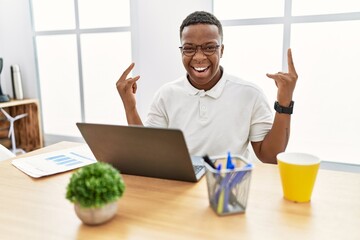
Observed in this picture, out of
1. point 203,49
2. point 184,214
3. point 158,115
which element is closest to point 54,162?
point 158,115

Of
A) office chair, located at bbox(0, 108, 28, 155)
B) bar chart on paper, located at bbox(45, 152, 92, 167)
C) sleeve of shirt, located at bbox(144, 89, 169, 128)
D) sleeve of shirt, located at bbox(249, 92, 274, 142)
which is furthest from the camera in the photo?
office chair, located at bbox(0, 108, 28, 155)

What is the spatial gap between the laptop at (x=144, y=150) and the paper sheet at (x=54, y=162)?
17 cm

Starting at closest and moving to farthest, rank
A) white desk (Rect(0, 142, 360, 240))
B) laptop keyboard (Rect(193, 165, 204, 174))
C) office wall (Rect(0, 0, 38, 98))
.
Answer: white desk (Rect(0, 142, 360, 240))
laptop keyboard (Rect(193, 165, 204, 174))
office wall (Rect(0, 0, 38, 98))

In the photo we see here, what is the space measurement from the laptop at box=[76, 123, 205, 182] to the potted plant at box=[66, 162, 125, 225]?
161mm

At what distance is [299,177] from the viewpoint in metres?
0.84

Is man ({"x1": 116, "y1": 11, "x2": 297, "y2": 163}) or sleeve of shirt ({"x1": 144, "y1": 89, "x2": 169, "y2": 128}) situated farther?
sleeve of shirt ({"x1": 144, "y1": 89, "x2": 169, "y2": 128})

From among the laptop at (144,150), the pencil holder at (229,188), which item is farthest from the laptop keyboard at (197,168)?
the pencil holder at (229,188)

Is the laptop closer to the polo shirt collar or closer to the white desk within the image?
the white desk

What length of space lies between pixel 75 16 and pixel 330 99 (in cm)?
244

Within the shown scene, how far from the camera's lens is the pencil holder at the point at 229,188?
0.78 m

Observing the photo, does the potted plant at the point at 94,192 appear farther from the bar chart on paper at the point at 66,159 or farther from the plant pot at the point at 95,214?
the bar chart on paper at the point at 66,159

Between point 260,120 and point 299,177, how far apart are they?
0.58m

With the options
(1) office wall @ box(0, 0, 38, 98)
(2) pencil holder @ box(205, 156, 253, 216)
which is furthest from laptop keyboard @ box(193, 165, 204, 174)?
(1) office wall @ box(0, 0, 38, 98)

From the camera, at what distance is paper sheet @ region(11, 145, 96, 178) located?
44.5 inches
